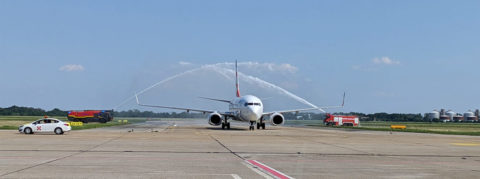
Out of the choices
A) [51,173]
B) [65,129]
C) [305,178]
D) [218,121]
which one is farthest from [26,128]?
[305,178]

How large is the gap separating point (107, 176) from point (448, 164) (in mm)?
12205

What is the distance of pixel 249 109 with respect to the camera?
175 feet

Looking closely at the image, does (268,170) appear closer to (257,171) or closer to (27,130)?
(257,171)

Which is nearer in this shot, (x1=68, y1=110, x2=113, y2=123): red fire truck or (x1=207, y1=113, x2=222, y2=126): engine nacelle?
(x1=207, y1=113, x2=222, y2=126): engine nacelle

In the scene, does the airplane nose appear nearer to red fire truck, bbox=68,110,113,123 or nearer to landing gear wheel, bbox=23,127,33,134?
landing gear wheel, bbox=23,127,33,134

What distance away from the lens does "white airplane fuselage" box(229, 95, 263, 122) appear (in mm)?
53688

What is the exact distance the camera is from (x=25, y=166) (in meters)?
15.3

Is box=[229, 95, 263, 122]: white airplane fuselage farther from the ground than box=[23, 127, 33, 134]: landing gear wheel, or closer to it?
farther from the ground

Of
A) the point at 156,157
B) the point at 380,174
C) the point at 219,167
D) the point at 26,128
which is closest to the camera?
the point at 380,174

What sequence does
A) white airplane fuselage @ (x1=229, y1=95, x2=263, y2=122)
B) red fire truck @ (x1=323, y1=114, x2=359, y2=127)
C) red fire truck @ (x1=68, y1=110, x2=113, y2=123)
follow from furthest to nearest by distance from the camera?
red fire truck @ (x1=68, y1=110, x2=113, y2=123), red fire truck @ (x1=323, y1=114, x2=359, y2=127), white airplane fuselage @ (x1=229, y1=95, x2=263, y2=122)

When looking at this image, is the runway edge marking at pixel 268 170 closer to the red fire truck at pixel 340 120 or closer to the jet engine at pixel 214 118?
the jet engine at pixel 214 118

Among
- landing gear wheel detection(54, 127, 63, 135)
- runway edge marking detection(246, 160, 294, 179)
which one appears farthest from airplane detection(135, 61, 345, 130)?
runway edge marking detection(246, 160, 294, 179)

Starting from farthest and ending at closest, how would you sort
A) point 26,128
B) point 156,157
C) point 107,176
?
point 26,128
point 156,157
point 107,176

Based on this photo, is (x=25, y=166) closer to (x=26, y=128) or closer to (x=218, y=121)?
(x=26, y=128)
